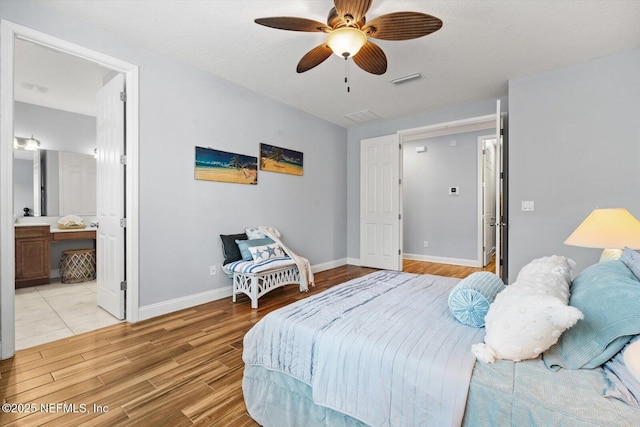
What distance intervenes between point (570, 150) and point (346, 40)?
2.96 m

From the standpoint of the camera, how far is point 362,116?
4992mm

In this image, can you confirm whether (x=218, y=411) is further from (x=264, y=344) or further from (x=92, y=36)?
(x=92, y=36)

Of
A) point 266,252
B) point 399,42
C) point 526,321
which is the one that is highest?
point 399,42

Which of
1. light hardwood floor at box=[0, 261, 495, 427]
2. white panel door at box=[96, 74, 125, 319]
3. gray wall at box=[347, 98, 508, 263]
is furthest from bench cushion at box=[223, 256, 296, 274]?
gray wall at box=[347, 98, 508, 263]

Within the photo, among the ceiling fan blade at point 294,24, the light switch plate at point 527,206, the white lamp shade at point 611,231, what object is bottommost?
the white lamp shade at point 611,231

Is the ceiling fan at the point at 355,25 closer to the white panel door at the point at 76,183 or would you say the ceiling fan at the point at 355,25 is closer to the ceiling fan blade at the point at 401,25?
the ceiling fan blade at the point at 401,25

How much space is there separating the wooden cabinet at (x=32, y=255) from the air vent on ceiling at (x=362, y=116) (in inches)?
193

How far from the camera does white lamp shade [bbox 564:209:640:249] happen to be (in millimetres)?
1754

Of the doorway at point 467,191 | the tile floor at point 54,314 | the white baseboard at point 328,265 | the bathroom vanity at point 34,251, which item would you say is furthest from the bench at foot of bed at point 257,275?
the bathroom vanity at point 34,251

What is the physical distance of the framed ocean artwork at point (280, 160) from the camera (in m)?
A: 4.15

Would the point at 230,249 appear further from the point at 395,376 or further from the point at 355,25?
the point at 395,376

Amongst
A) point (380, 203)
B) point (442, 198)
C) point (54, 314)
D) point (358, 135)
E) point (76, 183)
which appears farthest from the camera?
point (442, 198)

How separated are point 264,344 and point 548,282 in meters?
1.37

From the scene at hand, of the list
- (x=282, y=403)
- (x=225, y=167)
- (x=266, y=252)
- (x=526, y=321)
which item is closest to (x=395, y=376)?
(x=526, y=321)
